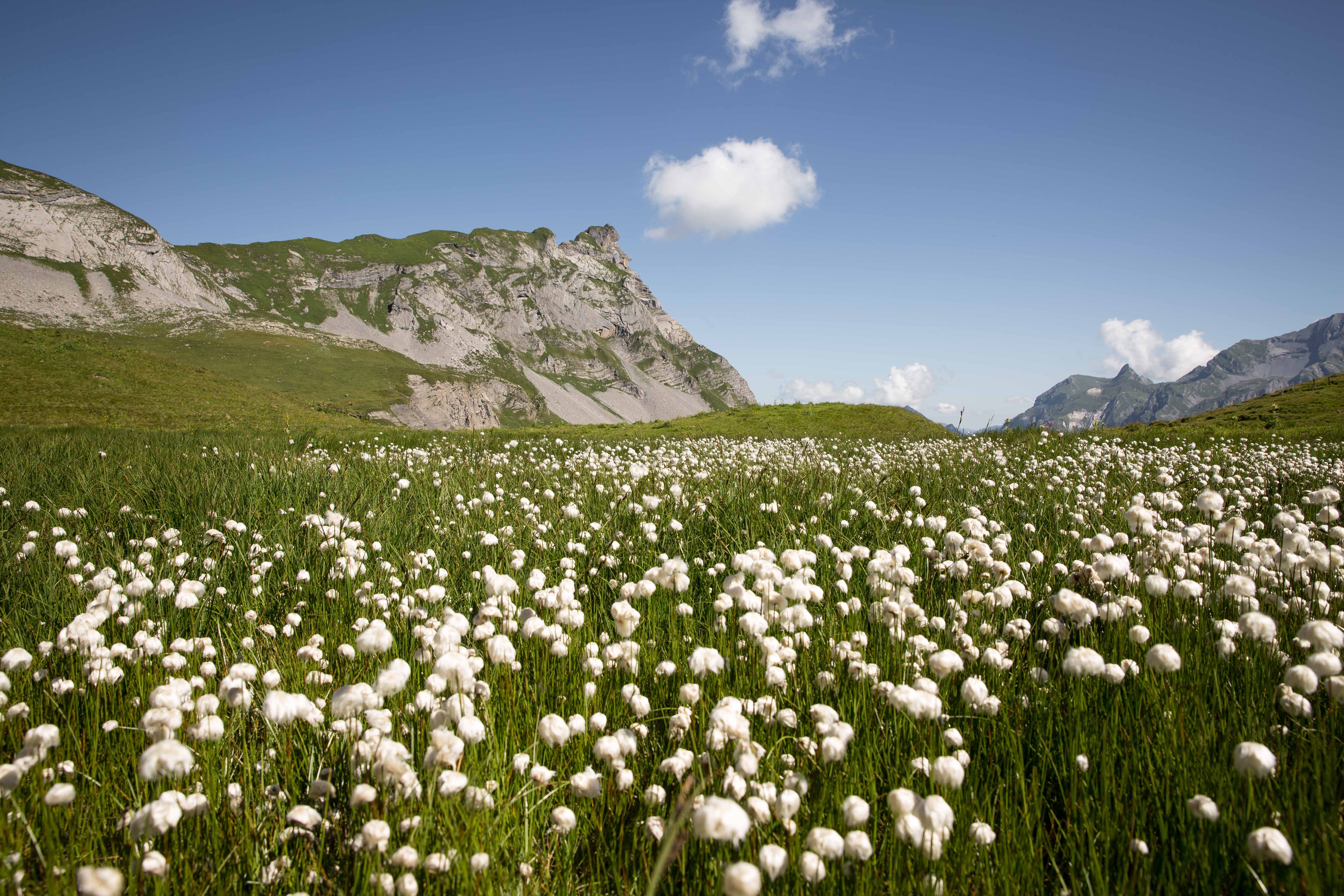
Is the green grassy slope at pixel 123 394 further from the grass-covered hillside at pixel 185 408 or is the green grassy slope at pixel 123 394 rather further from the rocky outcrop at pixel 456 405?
the rocky outcrop at pixel 456 405

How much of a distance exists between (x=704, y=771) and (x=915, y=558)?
10.6 feet

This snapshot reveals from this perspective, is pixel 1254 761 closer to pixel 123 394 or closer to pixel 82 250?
pixel 123 394

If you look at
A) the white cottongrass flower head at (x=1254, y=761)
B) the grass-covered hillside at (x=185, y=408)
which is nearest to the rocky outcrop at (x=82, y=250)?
the grass-covered hillside at (x=185, y=408)

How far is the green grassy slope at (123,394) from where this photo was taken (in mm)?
19281

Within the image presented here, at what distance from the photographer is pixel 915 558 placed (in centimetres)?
479

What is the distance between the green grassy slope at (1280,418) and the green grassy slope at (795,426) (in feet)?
22.4

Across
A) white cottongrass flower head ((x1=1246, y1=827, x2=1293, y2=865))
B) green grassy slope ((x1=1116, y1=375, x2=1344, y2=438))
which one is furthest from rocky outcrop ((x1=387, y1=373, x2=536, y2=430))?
white cottongrass flower head ((x1=1246, y1=827, x2=1293, y2=865))

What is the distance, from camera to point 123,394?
2236 cm

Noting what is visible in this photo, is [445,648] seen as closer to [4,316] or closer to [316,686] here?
[316,686]

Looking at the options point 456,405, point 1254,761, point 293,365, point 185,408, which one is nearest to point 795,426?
point 1254,761

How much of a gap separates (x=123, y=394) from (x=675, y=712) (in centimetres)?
2863

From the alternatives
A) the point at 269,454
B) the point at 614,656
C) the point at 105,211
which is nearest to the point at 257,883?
the point at 614,656

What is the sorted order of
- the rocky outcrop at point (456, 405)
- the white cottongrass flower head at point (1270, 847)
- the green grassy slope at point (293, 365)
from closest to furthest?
the white cottongrass flower head at point (1270, 847) < the green grassy slope at point (293, 365) < the rocky outcrop at point (456, 405)

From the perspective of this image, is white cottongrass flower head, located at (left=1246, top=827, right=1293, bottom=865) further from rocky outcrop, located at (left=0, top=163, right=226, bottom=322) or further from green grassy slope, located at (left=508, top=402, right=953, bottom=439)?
rocky outcrop, located at (left=0, top=163, right=226, bottom=322)
